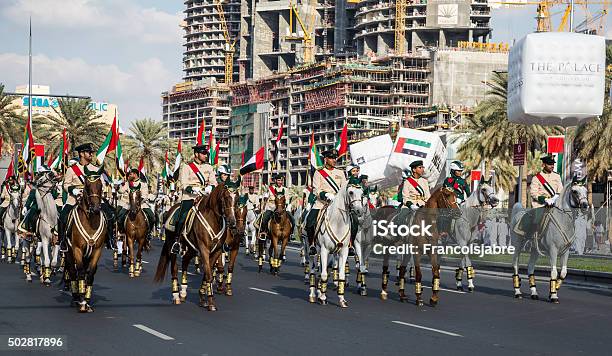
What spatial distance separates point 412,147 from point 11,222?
14662 millimetres

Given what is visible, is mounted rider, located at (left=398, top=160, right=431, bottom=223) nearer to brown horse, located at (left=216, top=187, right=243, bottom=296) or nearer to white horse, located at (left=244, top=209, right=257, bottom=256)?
brown horse, located at (left=216, top=187, right=243, bottom=296)

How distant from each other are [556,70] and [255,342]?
24259 millimetres

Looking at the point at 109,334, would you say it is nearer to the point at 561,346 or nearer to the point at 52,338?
the point at 52,338

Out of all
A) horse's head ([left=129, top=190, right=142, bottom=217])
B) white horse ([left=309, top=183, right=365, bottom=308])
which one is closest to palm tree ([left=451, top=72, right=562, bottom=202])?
horse's head ([left=129, top=190, right=142, bottom=217])

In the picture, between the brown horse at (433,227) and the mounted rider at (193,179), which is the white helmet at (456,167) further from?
the mounted rider at (193,179)

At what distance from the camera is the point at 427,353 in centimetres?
1455

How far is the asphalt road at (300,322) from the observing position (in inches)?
595

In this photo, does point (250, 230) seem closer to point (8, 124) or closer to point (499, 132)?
point (499, 132)

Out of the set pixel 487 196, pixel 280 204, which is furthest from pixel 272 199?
pixel 487 196

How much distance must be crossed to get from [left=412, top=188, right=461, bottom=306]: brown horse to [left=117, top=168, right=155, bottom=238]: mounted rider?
36.0 feet

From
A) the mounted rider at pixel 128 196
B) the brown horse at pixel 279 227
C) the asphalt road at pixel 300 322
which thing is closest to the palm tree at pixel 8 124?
the mounted rider at pixel 128 196

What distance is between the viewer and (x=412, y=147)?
1569 inches

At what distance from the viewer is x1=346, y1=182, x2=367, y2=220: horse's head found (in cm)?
2017

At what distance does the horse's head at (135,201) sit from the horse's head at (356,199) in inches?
452
